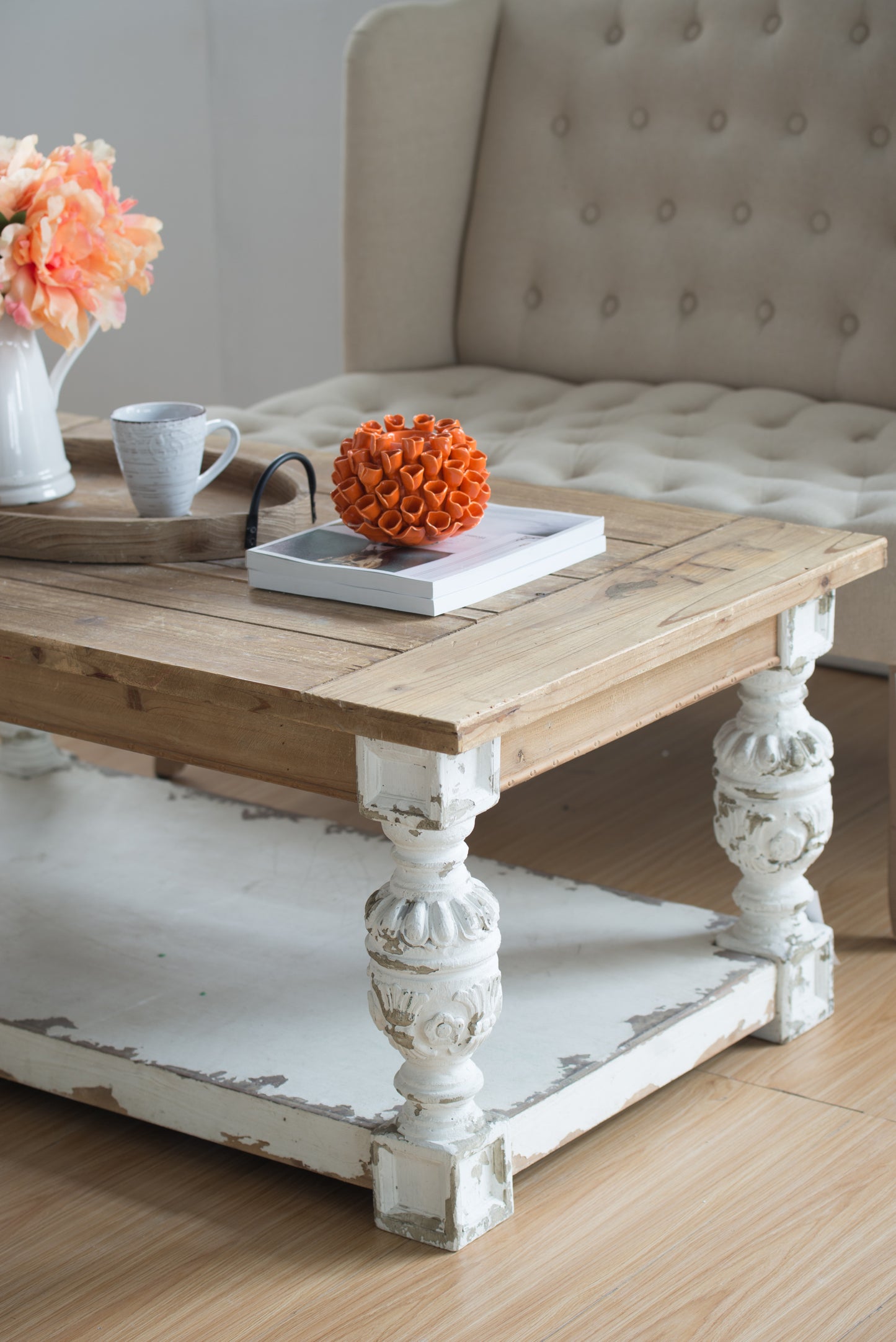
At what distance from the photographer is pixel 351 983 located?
1355 mm

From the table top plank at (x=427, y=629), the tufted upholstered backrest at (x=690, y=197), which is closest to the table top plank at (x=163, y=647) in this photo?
the table top plank at (x=427, y=629)

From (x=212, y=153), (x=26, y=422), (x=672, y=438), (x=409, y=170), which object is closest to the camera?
(x=26, y=422)

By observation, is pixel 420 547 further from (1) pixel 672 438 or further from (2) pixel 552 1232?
(1) pixel 672 438

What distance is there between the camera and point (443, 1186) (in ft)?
3.69

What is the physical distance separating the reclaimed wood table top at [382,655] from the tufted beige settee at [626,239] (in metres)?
0.54

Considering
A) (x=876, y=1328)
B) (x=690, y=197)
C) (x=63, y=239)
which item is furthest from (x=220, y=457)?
(x=690, y=197)

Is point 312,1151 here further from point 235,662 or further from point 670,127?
point 670,127

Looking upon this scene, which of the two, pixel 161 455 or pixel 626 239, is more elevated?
pixel 626 239

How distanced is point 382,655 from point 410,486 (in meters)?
0.16

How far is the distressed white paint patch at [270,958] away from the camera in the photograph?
123 centimetres

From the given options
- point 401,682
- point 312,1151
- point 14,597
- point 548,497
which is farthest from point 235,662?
point 548,497

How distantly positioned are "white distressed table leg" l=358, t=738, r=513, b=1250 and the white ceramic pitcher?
570 millimetres

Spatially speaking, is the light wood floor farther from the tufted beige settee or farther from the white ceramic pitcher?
the tufted beige settee

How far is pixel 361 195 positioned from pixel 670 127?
0.43m
